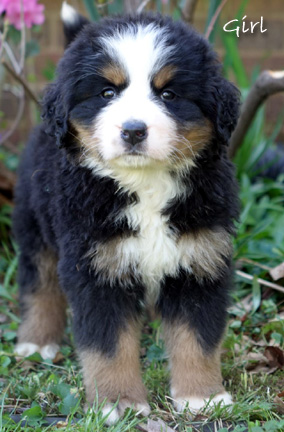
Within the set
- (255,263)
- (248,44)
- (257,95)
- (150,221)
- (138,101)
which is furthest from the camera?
(248,44)

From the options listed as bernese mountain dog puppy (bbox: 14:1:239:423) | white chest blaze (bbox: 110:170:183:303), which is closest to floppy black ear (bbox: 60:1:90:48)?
bernese mountain dog puppy (bbox: 14:1:239:423)

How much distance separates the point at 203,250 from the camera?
3.04m

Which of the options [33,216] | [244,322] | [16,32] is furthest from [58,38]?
[244,322]

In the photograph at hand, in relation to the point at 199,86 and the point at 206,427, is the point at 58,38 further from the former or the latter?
the point at 206,427

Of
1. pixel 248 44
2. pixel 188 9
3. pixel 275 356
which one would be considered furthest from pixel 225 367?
pixel 248 44

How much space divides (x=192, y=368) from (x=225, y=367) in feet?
1.54

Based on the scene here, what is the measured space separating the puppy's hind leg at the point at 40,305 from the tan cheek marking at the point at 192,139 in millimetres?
1250

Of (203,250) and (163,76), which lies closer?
(163,76)

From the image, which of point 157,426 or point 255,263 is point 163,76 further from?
point 255,263

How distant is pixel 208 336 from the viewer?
10.2 ft

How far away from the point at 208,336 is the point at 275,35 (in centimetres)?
472

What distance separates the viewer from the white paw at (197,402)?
3006 mm

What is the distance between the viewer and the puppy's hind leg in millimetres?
3869

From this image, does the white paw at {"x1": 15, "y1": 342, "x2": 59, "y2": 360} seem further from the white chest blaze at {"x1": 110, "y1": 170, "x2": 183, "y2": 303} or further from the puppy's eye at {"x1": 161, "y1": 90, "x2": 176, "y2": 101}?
the puppy's eye at {"x1": 161, "y1": 90, "x2": 176, "y2": 101}
